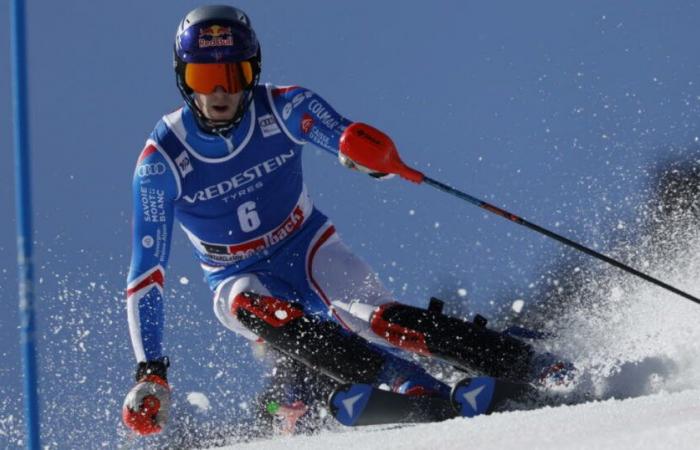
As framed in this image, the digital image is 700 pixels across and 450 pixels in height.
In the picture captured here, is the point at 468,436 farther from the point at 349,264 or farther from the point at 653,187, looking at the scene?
the point at 653,187

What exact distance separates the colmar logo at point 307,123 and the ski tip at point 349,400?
1.44 meters

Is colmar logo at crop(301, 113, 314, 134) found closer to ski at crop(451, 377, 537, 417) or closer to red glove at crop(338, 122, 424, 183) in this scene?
red glove at crop(338, 122, 424, 183)

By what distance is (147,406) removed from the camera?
4332 mm

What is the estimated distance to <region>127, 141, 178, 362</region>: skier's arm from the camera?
4793mm

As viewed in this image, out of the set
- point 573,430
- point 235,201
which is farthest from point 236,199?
point 573,430

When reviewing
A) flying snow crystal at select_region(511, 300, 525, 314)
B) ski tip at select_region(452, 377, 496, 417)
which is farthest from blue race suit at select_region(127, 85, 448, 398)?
flying snow crystal at select_region(511, 300, 525, 314)

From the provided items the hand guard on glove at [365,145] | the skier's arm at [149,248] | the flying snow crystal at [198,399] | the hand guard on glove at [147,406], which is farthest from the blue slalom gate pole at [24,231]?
the flying snow crystal at [198,399]

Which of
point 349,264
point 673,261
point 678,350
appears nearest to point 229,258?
point 349,264

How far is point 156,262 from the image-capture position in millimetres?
4969

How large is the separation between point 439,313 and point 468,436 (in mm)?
1572

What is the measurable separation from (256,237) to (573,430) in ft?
9.13

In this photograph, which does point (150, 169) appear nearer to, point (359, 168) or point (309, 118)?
point (309, 118)

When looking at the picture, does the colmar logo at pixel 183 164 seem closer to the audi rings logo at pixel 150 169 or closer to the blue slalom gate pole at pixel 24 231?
the audi rings logo at pixel 150 169

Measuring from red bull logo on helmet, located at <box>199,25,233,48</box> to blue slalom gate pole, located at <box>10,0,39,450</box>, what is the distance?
1.56m
